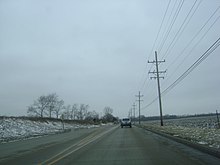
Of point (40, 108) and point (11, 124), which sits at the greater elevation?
point (40, 108)

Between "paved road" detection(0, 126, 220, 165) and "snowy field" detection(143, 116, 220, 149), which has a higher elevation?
"snowy field" detection(143, 116, 220, 149)

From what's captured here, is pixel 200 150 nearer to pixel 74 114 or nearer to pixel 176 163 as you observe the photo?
pixel 176 163

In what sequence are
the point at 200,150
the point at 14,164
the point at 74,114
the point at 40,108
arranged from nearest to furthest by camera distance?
the point at 14,164 < the point at 200,150 < the point at 40,108 < the point at 74,114

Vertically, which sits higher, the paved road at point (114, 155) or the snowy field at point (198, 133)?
the snowy field at point (198, 133)

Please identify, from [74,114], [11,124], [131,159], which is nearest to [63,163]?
[131,159]

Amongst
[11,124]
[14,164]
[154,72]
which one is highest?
[154,72]

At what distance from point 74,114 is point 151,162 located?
173798 millimetres

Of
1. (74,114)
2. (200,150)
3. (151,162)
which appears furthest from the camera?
(74,114)

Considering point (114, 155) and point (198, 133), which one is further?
point (198, 133)

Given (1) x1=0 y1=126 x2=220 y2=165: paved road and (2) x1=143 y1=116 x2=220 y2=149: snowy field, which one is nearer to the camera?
(1) x1=0 y1=126 x2=220 y2=165: paved road

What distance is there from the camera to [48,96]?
483 feet

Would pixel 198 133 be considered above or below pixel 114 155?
above

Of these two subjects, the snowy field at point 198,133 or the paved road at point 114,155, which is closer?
the paved road at point 114,155

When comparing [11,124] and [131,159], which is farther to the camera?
[11,124]
